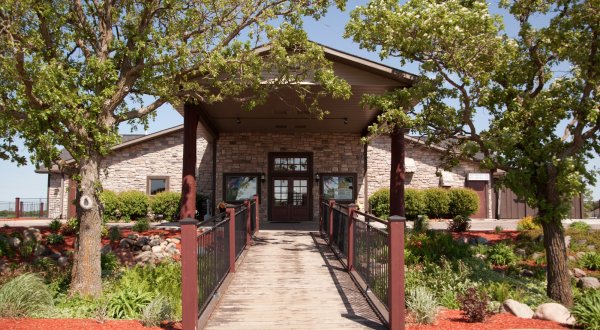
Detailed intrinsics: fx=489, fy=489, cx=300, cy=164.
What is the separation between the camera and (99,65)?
7770 millimetres

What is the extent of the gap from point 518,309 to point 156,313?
487cm

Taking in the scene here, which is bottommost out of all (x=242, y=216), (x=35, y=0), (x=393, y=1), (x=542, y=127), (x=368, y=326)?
(x=368, y=326)

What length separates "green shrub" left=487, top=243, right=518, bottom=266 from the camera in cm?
1186

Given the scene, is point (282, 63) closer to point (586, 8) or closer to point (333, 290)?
point (333, 290)

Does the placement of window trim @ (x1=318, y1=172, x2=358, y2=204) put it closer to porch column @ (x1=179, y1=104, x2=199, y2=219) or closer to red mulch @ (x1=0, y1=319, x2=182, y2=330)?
porch column @ (x1=179, y1=104, x2=199, y2=219)

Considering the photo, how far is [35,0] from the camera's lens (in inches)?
311

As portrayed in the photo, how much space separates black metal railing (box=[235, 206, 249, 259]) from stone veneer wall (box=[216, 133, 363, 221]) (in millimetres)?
9284

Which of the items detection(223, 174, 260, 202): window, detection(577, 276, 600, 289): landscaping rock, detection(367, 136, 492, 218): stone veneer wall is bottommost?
detection(577, 276, 600, 289): landscaping rock

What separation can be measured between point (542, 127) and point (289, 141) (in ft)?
42.1

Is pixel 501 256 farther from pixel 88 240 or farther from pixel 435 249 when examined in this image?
pixel 88 240

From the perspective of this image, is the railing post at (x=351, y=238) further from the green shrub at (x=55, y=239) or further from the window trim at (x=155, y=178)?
the window trim at (x=155, y=178)

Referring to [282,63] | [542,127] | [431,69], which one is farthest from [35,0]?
[542,127]

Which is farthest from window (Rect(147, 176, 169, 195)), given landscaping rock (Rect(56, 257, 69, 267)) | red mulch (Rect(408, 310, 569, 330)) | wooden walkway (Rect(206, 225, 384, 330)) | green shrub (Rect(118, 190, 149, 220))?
red mulch (Rect(408, 310, 569, 330))

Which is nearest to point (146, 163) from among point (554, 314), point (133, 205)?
point (133, 205)
